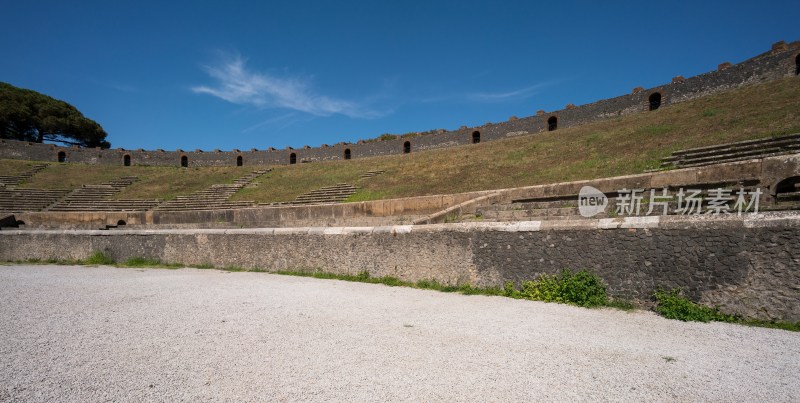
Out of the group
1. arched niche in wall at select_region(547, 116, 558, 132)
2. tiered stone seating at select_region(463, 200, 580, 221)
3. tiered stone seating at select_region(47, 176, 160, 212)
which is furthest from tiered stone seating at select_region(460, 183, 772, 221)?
tiered stone seating at select_region(47, 176, 160, 212)

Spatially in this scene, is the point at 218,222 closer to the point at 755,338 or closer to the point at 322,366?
the point at 322,366

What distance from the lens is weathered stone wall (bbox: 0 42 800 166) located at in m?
20.2

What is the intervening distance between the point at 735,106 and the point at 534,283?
58.1 feet

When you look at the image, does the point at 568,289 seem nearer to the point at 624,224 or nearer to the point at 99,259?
the point at 624,224

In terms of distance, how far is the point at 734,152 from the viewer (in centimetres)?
1092

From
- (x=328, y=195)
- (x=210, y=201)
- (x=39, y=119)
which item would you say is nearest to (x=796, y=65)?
(x=328, y=195)

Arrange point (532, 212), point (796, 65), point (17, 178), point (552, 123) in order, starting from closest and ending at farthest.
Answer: point (532, 212) < point (796, 65) < point (552, 123) < point (17, 178)

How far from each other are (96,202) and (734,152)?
34.7 m

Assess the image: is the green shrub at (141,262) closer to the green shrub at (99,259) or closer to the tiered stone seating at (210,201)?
the green shrub at (99,259)

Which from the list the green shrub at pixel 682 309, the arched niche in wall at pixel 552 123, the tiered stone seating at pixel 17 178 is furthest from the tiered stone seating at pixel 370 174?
the tiered stone seating at pixel 17 178

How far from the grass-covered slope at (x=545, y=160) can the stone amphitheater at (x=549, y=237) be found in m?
2.15

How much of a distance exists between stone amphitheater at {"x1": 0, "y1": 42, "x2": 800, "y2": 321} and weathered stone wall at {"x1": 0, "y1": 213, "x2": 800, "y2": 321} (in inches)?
0.6

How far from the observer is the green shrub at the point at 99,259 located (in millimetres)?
10609

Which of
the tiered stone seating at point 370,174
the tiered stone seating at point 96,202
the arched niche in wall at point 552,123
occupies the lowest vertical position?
the tiered stone seating at point 96,202
